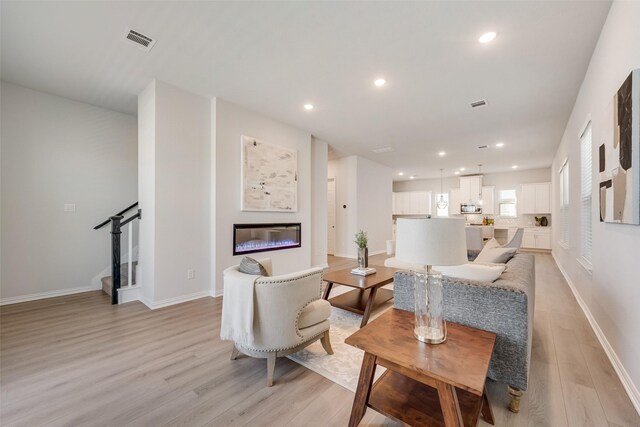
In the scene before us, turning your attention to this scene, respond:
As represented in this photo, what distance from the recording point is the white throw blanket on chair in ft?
5.78

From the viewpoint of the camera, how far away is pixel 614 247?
2.01 metres

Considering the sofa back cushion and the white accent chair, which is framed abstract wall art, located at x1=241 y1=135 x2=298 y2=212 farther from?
the sofa back cushion

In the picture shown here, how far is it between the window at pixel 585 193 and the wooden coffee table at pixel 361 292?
2274mm

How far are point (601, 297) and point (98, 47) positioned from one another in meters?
5.38

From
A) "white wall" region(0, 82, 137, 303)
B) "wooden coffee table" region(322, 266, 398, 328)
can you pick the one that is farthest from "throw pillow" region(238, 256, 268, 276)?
"white wall" region(0, 82, 137, 303)

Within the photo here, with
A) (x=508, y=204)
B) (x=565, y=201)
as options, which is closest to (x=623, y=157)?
(x=565, y=201)

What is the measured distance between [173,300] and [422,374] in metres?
3.29

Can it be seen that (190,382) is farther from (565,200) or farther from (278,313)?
(565,200)

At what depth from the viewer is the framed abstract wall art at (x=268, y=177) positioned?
159 inches

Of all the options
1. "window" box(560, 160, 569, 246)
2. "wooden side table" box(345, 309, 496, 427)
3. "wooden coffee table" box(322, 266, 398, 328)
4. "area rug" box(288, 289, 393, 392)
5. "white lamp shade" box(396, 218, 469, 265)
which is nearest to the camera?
"wooden side table" box(345, 309, 496, 427)

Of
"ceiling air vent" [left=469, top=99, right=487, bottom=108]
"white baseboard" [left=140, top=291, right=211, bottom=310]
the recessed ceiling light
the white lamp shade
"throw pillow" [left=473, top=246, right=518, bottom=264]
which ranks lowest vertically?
"white baseboard" [left=140, top=291, right=211, bottom=310]

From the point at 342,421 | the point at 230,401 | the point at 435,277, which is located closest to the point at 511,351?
the point at 435,277

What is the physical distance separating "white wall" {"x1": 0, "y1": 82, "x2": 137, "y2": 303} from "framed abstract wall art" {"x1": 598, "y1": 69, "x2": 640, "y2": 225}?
18.7 ft

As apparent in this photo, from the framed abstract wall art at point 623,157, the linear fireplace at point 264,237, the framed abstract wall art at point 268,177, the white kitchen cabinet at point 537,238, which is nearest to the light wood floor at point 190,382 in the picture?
the framed abstract wall art at point 623,157
